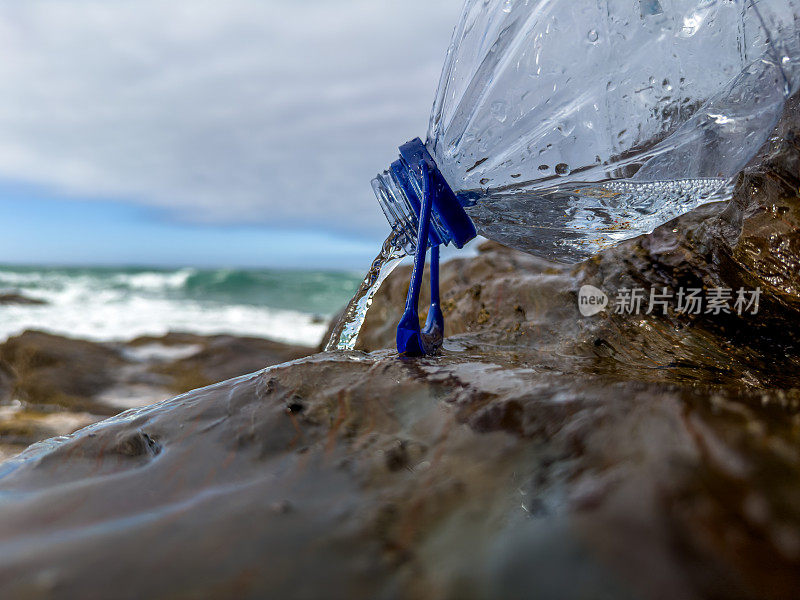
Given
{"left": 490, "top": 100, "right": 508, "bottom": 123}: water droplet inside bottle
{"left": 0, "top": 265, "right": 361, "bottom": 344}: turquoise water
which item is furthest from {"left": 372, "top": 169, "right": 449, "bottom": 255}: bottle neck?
{"left": 0, "top": 265, "right": 361, "bottom": 344}: turquoise water

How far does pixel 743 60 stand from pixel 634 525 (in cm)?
152

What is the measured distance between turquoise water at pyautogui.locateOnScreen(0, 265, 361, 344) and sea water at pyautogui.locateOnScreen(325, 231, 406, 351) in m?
8.80

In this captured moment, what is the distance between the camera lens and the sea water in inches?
60.7

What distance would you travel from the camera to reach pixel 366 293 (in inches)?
61.5

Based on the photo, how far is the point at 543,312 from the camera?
195 cm

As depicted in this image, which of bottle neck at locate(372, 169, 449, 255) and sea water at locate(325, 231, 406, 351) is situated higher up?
bottle neck at locate(372, 169, 449, 255)

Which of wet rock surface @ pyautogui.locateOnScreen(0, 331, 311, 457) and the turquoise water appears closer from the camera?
wet rock surface @ pyautogui.locateOnScreen(0, 331, 311, 457)

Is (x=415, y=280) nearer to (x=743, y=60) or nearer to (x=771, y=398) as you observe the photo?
(x=771, y=398)

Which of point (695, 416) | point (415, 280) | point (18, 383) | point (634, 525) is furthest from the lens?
point (18, 383)

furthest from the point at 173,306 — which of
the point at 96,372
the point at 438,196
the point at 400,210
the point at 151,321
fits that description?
the point at 438,196

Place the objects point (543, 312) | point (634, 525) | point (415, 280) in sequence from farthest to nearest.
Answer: point (543, 312) < point (415, 280) < point (634, 525)

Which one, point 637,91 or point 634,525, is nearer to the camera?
point 634,525

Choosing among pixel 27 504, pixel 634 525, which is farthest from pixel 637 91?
pixel 27 504

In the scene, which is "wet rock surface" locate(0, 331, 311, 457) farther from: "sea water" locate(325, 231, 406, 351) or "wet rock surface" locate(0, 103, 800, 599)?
"wet rock surface" locate(0, 103, 800, 599)
